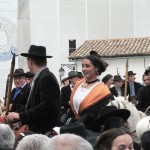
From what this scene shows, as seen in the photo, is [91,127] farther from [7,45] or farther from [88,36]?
[88,36]

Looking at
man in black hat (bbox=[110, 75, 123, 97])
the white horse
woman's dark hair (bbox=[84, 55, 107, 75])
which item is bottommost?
man in black hat (bbox=[110, 75, 123, 97])

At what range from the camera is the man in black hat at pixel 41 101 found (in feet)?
17.9

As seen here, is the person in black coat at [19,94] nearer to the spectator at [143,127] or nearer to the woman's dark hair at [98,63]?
the woman's dark hair at [98,63]

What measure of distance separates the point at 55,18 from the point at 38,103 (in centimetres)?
2504

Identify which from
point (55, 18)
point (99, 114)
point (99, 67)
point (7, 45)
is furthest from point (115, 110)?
point (55, 18)

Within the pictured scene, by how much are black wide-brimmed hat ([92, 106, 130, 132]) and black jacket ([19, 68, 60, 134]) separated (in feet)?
1.56

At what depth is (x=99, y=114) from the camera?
537 cm

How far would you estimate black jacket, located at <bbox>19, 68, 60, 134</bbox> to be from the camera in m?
5.43

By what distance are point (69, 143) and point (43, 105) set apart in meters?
2.04

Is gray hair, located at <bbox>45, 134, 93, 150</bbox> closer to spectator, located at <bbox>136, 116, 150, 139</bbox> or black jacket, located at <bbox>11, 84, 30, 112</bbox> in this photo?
spectator, located at <bbox>136, 116, 150, 139</bbox>

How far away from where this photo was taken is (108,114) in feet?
17.0

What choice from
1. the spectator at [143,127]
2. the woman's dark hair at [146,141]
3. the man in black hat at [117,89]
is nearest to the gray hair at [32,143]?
the woman's dark hair at [146,141]

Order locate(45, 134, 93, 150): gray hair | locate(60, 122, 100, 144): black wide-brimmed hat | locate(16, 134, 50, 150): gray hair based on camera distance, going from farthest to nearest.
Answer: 1. locate(60, 122, 100, 144): black wide-brimmed hat
2. locate(16, 134, 50, 150): gray hair
3. locate(45, 134, 93, 150): gray hair

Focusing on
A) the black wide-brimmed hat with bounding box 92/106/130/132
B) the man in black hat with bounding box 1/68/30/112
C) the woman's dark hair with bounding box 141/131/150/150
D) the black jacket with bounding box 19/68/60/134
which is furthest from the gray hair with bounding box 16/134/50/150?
the man in black hat with bounding box 1/68/30/112
